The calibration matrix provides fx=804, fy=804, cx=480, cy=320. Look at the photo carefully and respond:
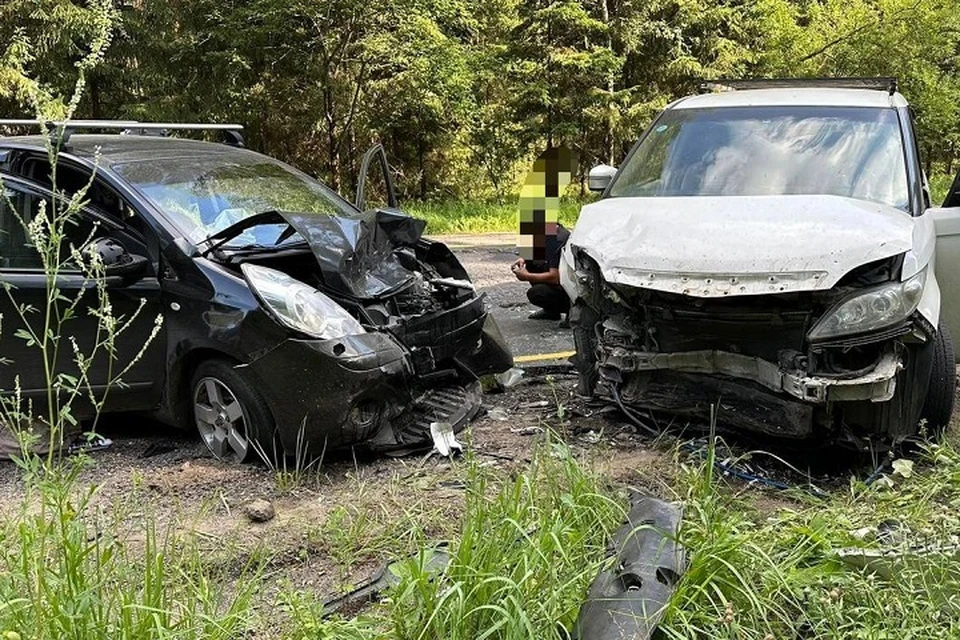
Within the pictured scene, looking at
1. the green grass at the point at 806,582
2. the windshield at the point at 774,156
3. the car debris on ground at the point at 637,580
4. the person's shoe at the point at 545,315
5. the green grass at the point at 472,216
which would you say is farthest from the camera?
the green grass at the point at 472,216

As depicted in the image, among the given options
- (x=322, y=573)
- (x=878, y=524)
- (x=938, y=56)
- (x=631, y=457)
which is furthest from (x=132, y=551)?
(x=938, y=56)

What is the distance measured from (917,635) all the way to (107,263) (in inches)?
137

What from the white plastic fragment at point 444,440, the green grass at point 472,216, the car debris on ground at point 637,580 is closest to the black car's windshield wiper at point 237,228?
the white plastic fragment at point 444,440

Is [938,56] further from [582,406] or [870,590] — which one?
[870,590]

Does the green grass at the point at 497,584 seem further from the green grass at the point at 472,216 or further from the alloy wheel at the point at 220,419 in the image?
the green grass at the point at 472,216

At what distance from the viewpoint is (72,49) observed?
1560 cm

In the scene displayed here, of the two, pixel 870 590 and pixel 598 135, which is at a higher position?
pixel 598 135

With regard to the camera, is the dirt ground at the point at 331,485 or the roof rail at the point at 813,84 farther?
the roof rail at the point at 813,84

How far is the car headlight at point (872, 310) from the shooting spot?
3197 millimetres

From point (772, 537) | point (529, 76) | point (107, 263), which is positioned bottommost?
point (772, 537)

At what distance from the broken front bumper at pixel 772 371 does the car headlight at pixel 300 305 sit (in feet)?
4.24

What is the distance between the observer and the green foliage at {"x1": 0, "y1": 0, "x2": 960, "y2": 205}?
52.6 feet

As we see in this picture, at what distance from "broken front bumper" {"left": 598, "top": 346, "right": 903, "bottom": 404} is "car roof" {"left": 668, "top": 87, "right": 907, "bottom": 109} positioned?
6.41 feet

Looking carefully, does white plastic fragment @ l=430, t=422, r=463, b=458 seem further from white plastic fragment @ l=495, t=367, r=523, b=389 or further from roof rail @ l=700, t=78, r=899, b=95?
roof rail @ l=700, t=78, r=899, b=95
